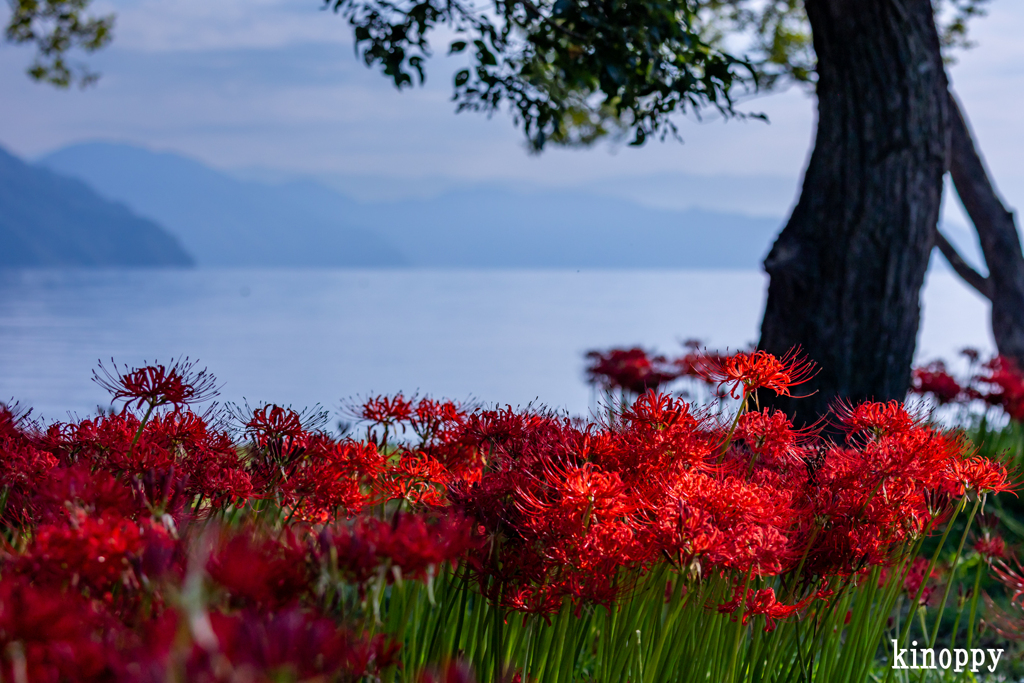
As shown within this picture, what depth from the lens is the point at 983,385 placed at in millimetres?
4754

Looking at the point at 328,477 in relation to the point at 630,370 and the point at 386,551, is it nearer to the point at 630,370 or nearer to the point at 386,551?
the point at 386,551

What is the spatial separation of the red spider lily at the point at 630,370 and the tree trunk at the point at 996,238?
3157 millimetres

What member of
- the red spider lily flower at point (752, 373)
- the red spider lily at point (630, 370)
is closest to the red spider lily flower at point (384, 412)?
the red spider lily flower at point (752, 373)

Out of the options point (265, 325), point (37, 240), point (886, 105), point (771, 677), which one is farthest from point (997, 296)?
point (37, 240)

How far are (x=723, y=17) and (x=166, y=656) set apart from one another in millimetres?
8026

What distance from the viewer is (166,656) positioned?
0.66 meters

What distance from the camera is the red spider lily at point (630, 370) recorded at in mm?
4734

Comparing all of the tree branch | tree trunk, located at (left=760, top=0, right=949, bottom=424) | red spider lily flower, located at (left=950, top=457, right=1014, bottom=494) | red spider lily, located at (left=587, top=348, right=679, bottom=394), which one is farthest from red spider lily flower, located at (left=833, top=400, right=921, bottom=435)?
the tree branch

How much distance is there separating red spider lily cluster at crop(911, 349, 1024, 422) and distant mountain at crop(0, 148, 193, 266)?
143 feet

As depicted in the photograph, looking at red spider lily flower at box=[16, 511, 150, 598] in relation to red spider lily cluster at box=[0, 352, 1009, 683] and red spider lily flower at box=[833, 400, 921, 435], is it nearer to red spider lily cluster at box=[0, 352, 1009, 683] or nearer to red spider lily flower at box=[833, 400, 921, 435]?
red spider lily cluster at box=[0, 352, 1009, 683]

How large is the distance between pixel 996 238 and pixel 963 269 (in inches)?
17.0

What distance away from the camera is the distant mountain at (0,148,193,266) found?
134ft

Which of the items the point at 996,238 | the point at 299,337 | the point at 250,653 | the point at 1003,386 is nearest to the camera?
the point at 250,653

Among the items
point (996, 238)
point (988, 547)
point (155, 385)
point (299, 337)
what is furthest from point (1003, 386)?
point (299, 337)
